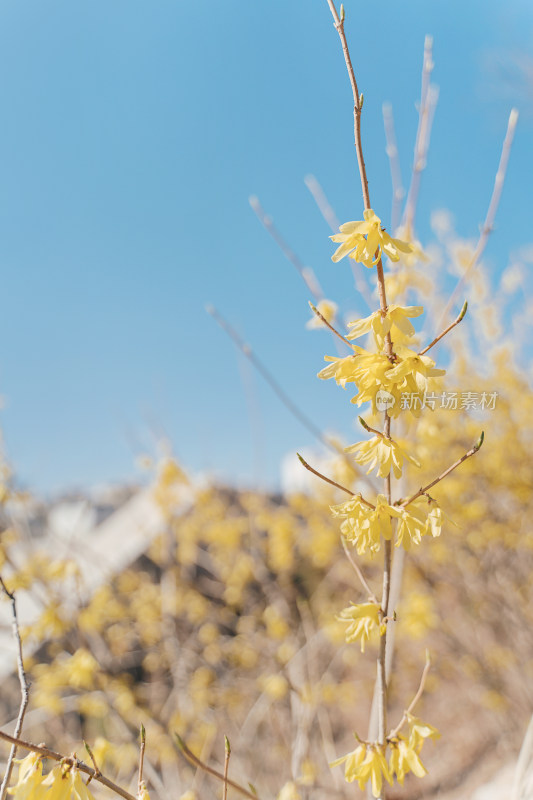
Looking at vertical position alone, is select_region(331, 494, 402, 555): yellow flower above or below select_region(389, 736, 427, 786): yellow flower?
above

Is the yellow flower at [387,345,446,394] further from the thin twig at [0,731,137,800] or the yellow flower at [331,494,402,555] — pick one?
the thin twig at [0,731,137,800]

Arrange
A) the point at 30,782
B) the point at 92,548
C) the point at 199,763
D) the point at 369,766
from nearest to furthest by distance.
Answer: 1. the point at 199,763
2. the point at 30,782
3. the point at 369,766
4. the point at 92,548

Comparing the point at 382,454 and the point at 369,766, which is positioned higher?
the point at 382,454

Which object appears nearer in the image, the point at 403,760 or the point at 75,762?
the point at 75,762

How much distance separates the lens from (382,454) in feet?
3.18

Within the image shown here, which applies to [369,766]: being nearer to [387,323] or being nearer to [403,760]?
[403,760]

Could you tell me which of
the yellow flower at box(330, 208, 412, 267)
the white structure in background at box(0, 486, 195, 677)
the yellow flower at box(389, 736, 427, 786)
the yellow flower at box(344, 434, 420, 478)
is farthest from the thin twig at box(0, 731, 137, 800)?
the white structure in background at box(0, 486, 195, 677)

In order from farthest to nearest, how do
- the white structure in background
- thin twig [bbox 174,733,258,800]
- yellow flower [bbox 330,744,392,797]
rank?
the white structure in background, yellow flower [bbox 330,744,392,797], thin twig [bbox 174,733,258,800]

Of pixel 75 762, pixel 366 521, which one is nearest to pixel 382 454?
pixel 366 521

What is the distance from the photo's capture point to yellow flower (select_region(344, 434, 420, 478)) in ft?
3.14

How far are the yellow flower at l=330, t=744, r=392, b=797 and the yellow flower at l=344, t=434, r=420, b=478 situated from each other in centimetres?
59

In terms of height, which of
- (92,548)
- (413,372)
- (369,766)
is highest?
(92,548)

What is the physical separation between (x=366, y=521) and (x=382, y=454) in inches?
5.4

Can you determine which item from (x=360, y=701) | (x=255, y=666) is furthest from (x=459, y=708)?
(x=255, y=666)
